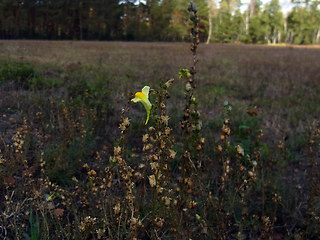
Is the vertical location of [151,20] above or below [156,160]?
above

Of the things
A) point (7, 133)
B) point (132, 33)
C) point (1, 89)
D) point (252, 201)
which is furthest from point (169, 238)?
point (132, 33)

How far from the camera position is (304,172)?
3.00 meters

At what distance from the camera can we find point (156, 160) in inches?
52.5

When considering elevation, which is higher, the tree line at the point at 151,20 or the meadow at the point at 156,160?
the tree line at the point at 151,20

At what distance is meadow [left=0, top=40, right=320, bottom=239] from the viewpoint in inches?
59.6

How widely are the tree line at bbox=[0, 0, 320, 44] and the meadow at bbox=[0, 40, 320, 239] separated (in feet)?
3.24

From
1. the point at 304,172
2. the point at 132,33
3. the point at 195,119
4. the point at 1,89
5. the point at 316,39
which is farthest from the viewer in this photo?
the point at 316,39

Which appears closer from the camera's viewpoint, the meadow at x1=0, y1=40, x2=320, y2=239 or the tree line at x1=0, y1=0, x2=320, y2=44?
the meadow at x1=0, y1=40, x2=320, y2=239

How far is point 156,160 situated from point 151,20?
39.2 meters

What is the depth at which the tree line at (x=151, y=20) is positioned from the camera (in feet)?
31.3

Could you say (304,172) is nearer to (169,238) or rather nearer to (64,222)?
(169,238)

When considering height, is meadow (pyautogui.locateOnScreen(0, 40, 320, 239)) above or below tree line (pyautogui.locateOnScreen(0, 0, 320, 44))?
below

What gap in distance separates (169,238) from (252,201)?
93 cm

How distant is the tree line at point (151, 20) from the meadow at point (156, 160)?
0.99 m
